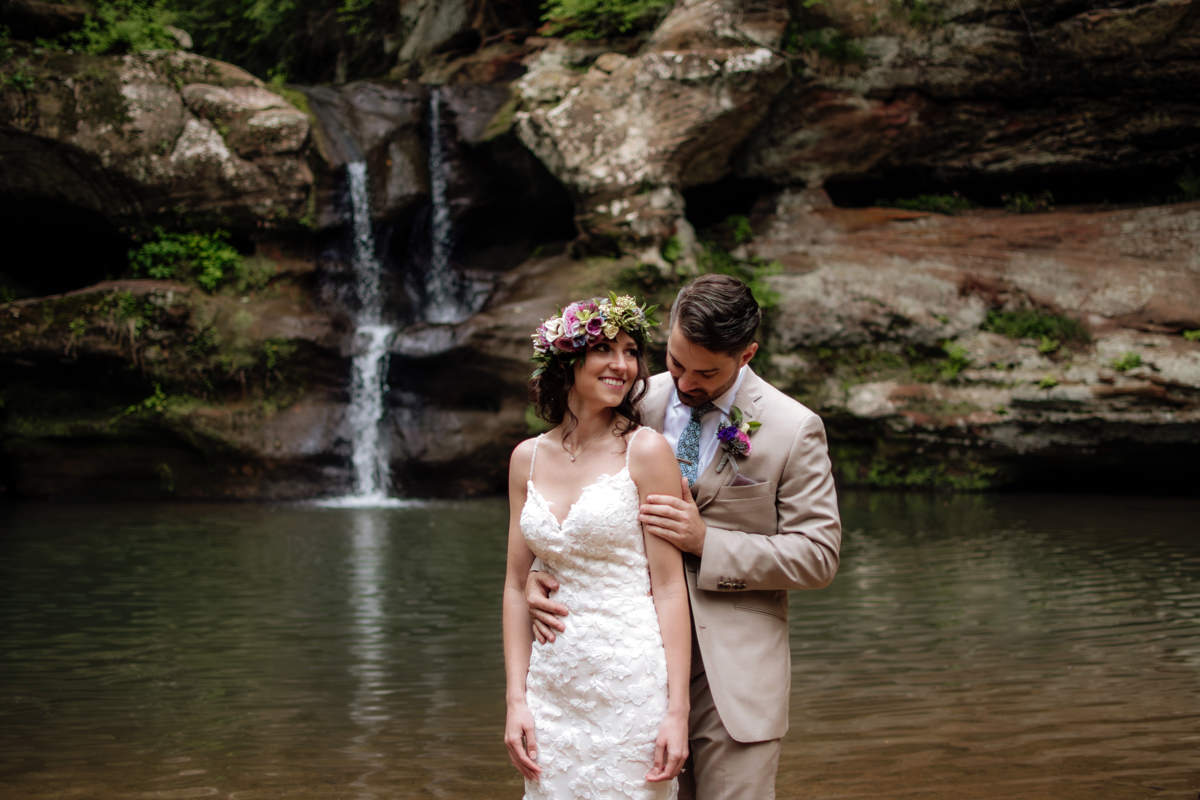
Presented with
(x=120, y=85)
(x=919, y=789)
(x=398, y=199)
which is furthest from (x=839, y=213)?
(x=919, y=789)

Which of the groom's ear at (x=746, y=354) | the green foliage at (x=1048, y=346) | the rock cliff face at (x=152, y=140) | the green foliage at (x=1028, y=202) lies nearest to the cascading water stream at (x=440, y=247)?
the rock cliff face at (x=152, y=140)

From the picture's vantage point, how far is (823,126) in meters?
16.3

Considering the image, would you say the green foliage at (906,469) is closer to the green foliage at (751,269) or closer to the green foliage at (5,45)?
the green foliage at (751,269)

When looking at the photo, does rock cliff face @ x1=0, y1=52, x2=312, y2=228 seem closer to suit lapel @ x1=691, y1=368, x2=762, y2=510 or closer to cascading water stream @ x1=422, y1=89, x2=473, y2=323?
cascading water stream @ x1=422, y1=89, x2=473, y2=323

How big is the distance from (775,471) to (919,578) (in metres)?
6.06

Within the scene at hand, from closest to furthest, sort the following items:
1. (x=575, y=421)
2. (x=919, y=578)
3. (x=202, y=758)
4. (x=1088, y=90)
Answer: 1. (x=575, y=421)
2. (x=202, y=758)
3. (x=919, y=578)
4. (x=1088, y=90)

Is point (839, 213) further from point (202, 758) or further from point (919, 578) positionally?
point (202, 758)

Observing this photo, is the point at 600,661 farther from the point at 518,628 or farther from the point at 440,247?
the point at 440,247

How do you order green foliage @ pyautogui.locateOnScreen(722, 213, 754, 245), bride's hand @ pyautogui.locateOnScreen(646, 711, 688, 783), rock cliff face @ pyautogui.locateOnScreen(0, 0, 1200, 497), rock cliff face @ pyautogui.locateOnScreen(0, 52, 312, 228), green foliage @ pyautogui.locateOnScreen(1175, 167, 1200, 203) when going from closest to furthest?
bride's hand @ pyautogui.locateOnScreen(646, 711, 688, 783)
rock cliff face @ pyautogui.locateOnScreen(0, 0, 1200, 497)
rock cliff face @ pyautogui.locateOnScreen(0, 52, 312, 228)
green foliage @ pyautogui.locateOnScreen(1175, 167, 1200, 203)
green foliage @ pyautogui.locateOnScreen(722, 213, 754, 245)

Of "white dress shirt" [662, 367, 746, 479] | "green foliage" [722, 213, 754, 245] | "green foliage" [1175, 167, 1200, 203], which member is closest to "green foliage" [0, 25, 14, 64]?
"green foliage" [722, 213, 754, 245]

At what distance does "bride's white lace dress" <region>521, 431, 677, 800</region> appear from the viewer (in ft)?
8.65

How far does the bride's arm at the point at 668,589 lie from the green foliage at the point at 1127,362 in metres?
12.1

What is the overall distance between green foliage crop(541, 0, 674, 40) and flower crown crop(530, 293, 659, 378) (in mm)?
14346

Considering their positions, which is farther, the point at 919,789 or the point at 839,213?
the point at 839,213
